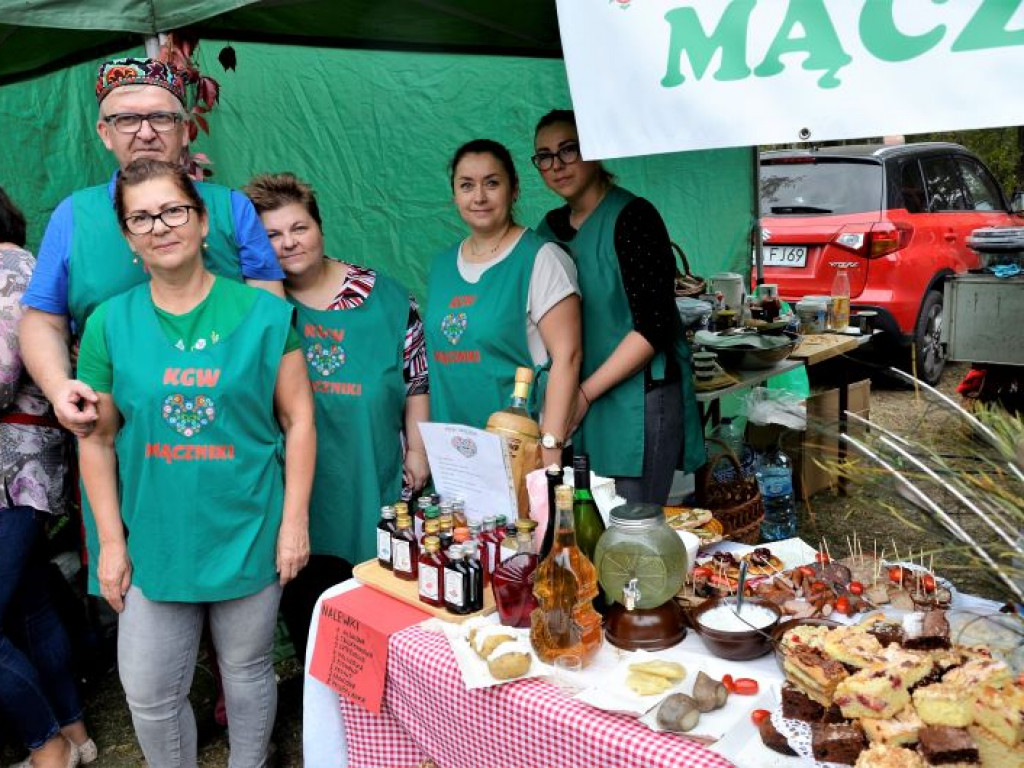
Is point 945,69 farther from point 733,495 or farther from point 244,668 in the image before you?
point 733,495

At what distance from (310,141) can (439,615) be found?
2648mm

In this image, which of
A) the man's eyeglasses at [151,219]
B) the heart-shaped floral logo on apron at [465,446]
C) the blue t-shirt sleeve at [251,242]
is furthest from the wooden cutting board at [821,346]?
the man's eyeglasses at [151,219]

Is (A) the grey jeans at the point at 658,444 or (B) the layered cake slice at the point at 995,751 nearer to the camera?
(B) the layered cake slice at the point at 995,751

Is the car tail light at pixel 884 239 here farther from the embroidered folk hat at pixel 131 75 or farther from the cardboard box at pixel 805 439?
the embroidered folk hat at pixel 131 75

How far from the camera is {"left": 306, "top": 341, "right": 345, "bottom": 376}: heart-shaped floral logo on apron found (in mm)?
2492

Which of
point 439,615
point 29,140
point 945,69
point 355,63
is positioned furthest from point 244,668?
point 355,63

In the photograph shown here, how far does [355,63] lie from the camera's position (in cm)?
387

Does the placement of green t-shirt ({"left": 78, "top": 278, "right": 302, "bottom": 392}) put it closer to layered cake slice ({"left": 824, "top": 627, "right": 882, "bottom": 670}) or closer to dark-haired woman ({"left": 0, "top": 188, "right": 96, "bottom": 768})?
dark-haired woman ({"left": 0, "top": 188, "right": 96, "bottom": 768})

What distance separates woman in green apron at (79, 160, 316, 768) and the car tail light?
496 cm

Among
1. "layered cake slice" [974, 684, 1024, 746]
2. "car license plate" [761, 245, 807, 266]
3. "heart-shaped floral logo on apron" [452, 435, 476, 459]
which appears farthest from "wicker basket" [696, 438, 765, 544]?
"car license plate" [761, 245, 807, 266]

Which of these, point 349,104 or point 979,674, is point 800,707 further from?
point 349,104

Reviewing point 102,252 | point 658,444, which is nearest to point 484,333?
point 658,444

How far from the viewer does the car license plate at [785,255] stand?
6223 millimetres

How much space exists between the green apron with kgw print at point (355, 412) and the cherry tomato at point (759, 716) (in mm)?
1413
